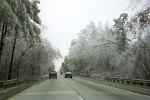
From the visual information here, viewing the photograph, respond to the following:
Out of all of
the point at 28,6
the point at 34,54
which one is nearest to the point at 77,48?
the point at 34,54

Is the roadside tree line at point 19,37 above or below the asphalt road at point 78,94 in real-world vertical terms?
above

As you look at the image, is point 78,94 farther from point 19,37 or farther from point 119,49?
point 119,49

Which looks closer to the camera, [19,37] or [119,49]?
[19,37]

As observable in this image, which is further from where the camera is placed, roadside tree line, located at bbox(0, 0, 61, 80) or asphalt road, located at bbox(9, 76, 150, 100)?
roadside tree line, located at bbox(0, 0, 61, 80)

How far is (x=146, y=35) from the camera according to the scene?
3328 cm

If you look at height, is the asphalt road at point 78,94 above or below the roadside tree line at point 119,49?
below

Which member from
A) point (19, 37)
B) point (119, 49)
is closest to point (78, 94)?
point (19, 37)

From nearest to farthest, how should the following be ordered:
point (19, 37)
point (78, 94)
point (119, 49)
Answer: point (78, 94), point (19, 37), point (119, 49)

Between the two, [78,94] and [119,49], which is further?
[119,49]

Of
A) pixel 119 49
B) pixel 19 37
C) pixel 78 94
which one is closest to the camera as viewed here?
pixel 78 94

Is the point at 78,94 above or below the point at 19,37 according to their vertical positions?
below

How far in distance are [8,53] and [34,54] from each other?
828 centimetres

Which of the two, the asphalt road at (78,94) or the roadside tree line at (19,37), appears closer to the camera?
the asphalt road at (78,94)

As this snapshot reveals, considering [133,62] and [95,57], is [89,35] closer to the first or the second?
[95,57]
